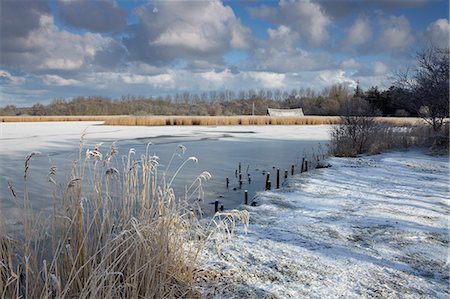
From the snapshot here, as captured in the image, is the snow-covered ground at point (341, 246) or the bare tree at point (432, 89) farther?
the bare tree at point (432, 89)

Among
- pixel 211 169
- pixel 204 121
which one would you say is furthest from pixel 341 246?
pixel 204 121

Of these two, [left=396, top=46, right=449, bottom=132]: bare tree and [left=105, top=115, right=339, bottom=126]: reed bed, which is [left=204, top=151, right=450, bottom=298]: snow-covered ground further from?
[left=105, top=115, right=339, bottom=126]: reed bed

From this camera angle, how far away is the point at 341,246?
3.06 meters

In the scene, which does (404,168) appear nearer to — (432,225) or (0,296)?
(432,225)

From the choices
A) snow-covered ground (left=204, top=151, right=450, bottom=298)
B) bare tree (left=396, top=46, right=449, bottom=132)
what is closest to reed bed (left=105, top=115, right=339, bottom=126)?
bare tree (left=396, top=46, right=449, bottom=132)

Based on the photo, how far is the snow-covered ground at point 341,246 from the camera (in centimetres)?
236

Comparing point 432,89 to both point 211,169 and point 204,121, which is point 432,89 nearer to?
point 211,169

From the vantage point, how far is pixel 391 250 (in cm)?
298

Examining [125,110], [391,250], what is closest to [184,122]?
[391,250]

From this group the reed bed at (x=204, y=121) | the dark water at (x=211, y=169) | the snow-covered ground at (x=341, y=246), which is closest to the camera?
the snow-covered ground at (x=341, y=246)

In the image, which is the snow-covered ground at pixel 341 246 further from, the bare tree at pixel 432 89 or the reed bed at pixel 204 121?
the reed bed at pixel 204 121

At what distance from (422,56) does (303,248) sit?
11408 millimetres

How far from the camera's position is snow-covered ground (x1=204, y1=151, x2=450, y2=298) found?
7.73 ft

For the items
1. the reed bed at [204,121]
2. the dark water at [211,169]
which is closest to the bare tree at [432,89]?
the dark water at [211,169]
